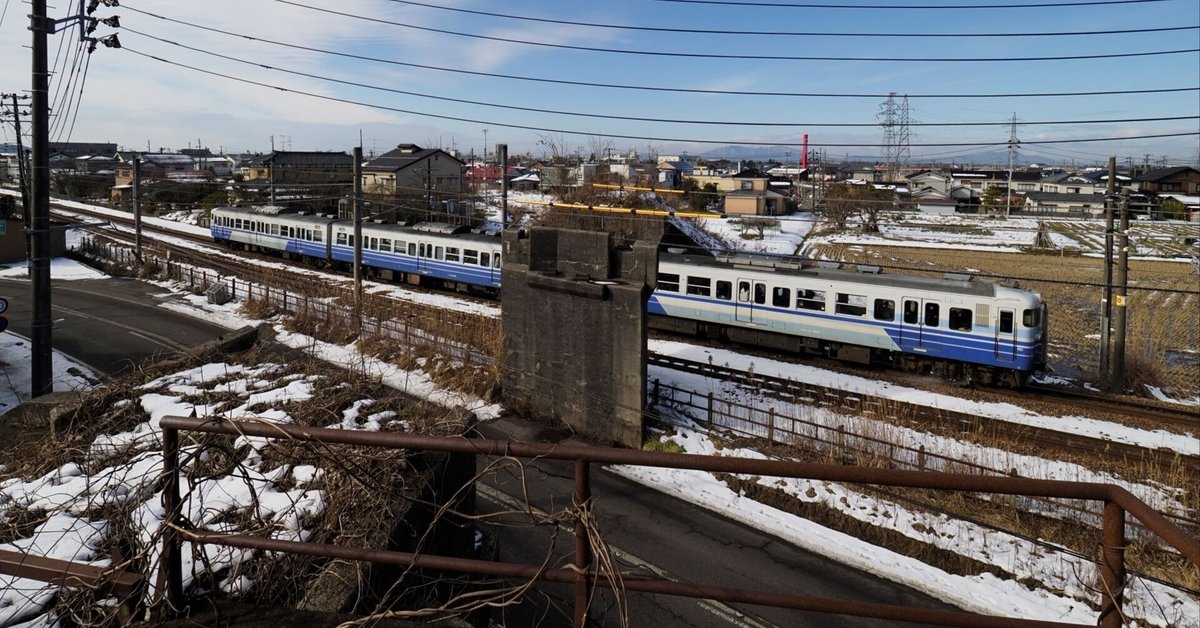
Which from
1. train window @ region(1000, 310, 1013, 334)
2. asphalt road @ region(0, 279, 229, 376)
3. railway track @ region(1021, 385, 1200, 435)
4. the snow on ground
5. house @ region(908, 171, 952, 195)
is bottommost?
the snow on ground

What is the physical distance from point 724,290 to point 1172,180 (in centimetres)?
4086

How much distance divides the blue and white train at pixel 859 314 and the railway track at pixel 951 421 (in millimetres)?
2410

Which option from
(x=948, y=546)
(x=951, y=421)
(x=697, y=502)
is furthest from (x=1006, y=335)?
(x=697, y=502)

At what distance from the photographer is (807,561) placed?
8469mm

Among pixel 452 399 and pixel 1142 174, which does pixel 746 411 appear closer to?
pixel 452 399

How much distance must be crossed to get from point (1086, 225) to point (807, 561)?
68.5 meters

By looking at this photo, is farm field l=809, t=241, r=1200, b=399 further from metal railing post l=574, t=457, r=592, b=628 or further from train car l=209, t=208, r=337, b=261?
train car l=209, t=208, r=337, b=261

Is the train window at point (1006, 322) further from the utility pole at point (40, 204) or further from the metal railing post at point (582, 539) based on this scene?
the utility pole at point (40, 204)

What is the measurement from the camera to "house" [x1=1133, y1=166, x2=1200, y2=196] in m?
42.3

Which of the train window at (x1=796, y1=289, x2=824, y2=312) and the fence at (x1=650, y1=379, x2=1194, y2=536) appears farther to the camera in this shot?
the train window at (x1=796, y1=289, x2=824, y2=312)

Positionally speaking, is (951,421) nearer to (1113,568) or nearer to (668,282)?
(668,282)

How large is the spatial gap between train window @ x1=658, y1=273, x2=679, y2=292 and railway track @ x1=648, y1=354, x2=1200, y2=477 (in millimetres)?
3884

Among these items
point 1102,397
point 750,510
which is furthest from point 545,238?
point 1102,397

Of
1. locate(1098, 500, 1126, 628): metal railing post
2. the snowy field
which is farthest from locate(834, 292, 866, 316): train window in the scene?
locate(1098, 500, 1126, 628): metal railing post
